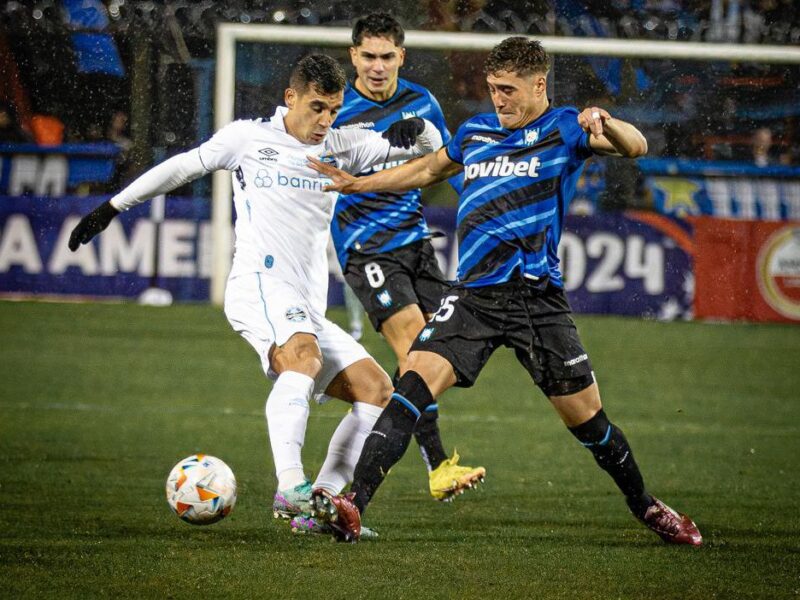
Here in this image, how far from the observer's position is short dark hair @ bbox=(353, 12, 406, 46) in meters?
6.82

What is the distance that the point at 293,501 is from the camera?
505 centimetres

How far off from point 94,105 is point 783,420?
211 inches

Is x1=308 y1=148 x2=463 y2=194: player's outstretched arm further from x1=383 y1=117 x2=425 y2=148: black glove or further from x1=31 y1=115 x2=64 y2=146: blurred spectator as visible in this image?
x1=31 y1=115 x2=64 y2=146: blurred spectator

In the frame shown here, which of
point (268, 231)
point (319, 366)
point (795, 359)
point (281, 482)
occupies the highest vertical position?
point (268, 231)

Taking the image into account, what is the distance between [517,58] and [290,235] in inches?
48.8

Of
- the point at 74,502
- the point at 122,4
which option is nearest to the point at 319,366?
the point at 74,502

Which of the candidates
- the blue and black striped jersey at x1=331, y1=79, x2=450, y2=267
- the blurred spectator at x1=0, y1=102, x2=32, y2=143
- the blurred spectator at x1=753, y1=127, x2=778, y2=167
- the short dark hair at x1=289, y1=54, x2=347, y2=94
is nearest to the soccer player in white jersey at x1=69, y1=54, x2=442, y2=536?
the short dark hair at x1=289, y1=54, x2=347, y2=94

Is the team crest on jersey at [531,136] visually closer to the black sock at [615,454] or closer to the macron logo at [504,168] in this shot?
the macron logo at [504,168]

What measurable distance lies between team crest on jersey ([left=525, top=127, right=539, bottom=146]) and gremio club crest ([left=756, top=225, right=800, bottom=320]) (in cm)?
1063

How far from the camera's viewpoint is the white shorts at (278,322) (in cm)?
552

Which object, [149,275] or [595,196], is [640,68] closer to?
[595,196]

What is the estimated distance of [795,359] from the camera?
12.8 meters

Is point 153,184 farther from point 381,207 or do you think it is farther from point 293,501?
point 381,207

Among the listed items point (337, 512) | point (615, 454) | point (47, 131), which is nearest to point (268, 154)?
point (337, 512)
